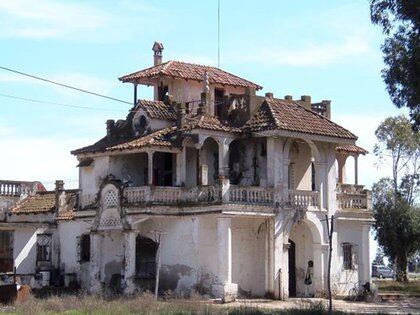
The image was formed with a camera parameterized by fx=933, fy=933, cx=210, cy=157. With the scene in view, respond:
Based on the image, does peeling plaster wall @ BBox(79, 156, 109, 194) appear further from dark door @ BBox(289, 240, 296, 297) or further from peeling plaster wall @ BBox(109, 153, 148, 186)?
dark door @ BBox(289, 240, 296, 297)

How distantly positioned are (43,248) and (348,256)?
1654cm

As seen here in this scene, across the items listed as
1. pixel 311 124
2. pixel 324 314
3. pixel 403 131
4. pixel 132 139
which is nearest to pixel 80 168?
pixel 132 139

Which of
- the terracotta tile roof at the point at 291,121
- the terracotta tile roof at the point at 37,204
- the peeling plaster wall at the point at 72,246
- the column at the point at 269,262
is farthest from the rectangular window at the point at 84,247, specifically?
the terracotta tile roof at the point at 291,121

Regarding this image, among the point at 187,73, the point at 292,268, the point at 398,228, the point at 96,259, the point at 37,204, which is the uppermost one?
the point at 187,73

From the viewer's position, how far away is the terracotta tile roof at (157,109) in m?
43.7

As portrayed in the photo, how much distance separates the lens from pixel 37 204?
52.8 m

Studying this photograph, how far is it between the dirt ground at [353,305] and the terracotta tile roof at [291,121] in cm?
768

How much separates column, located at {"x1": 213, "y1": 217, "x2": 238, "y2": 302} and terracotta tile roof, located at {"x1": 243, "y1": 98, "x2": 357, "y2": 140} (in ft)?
16.2

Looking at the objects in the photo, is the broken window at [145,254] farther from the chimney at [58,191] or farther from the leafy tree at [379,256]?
the leafy tree at [379,256]

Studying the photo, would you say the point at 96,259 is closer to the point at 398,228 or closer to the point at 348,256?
the point at 348,256

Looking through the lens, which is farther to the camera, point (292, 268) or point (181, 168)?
point (292, 268)

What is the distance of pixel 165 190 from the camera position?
137ft

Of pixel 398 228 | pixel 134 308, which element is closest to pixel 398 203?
pixel 398 228

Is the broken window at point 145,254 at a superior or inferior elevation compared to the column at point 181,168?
inferior
